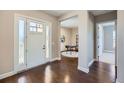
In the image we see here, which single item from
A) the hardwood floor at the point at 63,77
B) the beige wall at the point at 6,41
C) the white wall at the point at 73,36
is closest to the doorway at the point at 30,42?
the beige wall at the point at 6,41

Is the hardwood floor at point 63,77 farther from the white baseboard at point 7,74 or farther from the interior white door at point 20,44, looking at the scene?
the interior white door at point 20,44

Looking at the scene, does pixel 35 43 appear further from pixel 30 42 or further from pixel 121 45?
pixel 121 45

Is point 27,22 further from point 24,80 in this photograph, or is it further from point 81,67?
point 81,67

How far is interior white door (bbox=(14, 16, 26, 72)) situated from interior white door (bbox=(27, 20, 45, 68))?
0.85 ft

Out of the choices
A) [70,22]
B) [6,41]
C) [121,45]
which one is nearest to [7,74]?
[6,41]

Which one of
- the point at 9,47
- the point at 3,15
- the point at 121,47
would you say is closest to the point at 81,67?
the point at 121,47

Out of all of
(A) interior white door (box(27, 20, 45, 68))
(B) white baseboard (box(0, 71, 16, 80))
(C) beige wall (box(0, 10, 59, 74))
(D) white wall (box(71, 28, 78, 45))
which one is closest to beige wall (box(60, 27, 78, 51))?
(D) white wall (box(71, 28, 78, 45))

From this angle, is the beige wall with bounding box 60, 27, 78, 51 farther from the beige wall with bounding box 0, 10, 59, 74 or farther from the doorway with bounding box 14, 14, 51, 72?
the beige wall with bounding box 0, 10, 59, 74

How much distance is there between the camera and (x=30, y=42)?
4.76 metres

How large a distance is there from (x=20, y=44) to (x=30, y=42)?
550mm

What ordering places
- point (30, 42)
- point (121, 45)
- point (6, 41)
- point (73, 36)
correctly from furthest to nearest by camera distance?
1. point (73, 36)
2. point (30, 42)
3. point (6, 41)
4. point (121, 45)

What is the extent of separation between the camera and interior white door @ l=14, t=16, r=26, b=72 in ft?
13.1

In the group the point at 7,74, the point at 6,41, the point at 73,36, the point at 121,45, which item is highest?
the point at 73,36

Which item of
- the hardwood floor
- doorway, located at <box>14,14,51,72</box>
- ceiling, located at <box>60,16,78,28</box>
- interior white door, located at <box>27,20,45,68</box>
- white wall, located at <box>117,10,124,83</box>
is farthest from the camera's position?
ceiling, located at <box>60,16,78,28</box>
